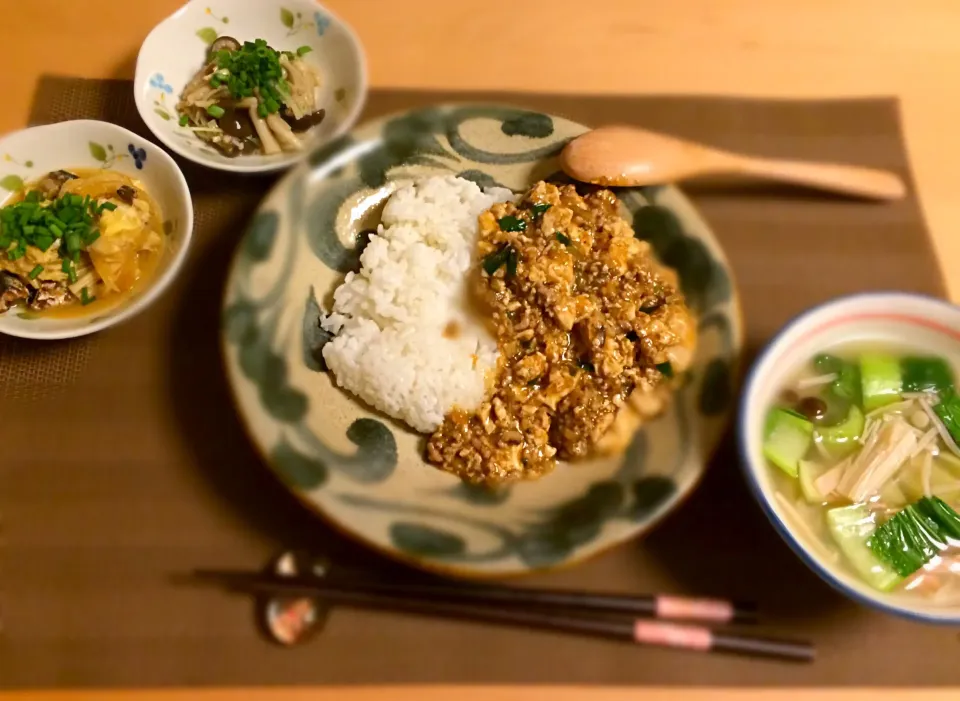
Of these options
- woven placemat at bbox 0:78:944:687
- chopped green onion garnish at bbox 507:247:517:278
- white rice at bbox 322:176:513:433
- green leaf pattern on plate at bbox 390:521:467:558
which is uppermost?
chopped green onion garnish at bbox 507:247:517:278

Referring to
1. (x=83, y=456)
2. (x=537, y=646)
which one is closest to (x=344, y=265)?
(x=83, y=456)

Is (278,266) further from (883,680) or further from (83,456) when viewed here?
(883,680)

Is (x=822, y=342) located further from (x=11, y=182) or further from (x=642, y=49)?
(x=11, y=182)

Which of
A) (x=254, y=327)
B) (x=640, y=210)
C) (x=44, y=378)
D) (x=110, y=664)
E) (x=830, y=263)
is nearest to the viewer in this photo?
(x=110, y=664)

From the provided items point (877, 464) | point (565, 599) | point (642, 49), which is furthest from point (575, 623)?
point (642, 49)

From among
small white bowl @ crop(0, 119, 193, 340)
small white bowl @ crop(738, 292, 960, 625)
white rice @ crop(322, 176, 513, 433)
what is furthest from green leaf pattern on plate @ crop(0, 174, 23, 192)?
small white bowl @ crop(738, 292, 960, 625)

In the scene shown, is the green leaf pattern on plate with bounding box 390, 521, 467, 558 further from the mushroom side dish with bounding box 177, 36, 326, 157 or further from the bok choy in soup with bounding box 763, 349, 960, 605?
the mushroom side dish with bounding box 177, 36, 326, 157
